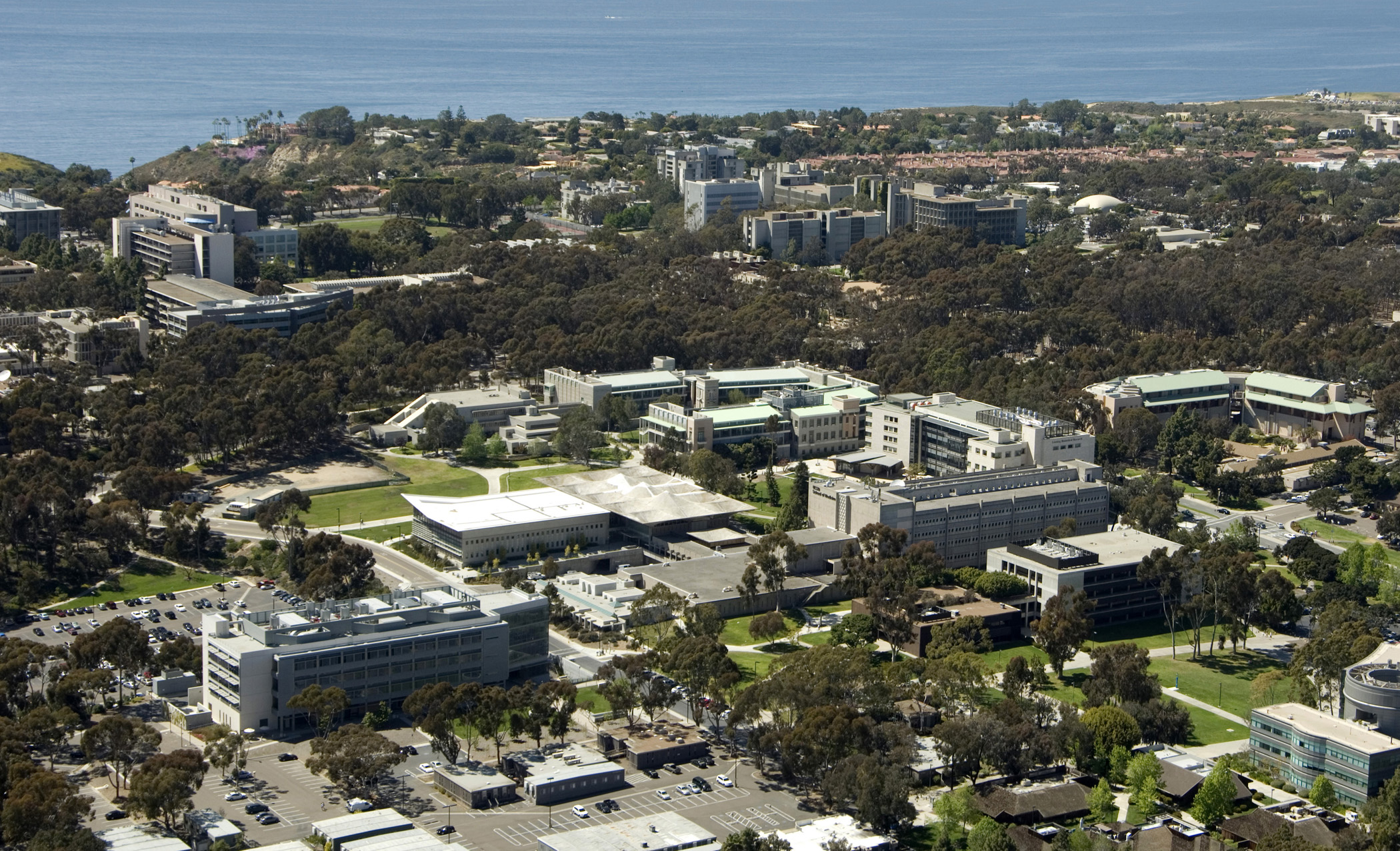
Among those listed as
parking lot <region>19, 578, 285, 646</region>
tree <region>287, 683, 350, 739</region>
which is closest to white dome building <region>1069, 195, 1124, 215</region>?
parking lot <region>19, 578, 285, 646</region>

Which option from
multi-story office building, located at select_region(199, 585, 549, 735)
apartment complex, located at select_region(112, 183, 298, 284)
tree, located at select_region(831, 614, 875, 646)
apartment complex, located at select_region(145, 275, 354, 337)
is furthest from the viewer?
apartment complex, located at select_region(112, 183, 298, 284)

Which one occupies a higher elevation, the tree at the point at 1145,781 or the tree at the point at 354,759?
the tree at the point at 354,759

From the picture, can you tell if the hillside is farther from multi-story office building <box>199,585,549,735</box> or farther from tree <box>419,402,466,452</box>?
multi-story office building <box>199,585,549,735</box>

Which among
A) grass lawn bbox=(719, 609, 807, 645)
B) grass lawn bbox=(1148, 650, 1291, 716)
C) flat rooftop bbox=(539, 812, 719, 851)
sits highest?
grass lawn bbox=(719, 609, 807, 645)

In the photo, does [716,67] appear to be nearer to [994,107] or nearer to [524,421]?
[994,107]

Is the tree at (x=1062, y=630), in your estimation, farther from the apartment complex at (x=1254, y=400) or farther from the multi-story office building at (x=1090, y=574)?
the apartment complex at (x=1254, y=400)

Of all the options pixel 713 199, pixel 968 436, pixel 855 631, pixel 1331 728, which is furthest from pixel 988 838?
pixel 713 199

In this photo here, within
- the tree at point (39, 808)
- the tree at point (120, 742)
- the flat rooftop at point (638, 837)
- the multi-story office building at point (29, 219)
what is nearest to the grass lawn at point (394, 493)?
the tree at point (120, 742)

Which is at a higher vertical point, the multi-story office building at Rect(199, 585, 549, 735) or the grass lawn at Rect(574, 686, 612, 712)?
the multi-story office building at Rect(199, 585, 549, 735)
